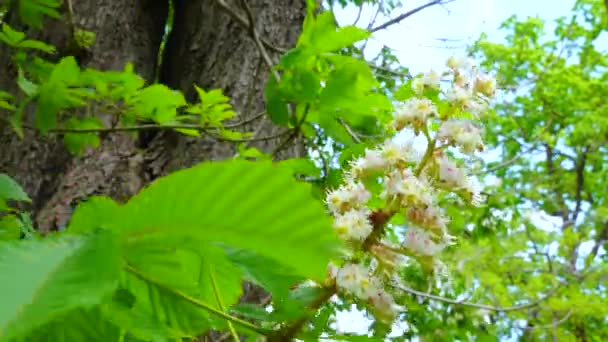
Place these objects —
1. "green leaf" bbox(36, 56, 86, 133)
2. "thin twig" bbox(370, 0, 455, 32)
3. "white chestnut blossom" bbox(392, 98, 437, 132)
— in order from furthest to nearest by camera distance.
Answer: "thin twig" bbox(370, 0, 455, 32) → "green leaf" bbox(36, 56, 86, 133) → "white chestnut blossom" bbox(392, 98, 437, 132)

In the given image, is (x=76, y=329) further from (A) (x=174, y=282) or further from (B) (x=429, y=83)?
(B) (x=429, y=83)

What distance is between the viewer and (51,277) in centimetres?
24

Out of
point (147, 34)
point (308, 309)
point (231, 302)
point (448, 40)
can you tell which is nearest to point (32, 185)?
point (147, 34)

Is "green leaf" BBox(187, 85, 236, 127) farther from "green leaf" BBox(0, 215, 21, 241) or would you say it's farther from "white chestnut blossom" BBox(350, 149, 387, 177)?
"white chestnut blossom" BBox(350, 149, 387, 177)

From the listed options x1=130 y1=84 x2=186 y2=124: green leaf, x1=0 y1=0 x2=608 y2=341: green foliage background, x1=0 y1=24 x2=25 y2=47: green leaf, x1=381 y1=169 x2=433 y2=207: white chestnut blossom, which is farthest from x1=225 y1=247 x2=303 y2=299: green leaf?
x1=0 y1=24 x2=25 y2=47: green leaf

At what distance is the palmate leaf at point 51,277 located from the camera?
0.69 ft

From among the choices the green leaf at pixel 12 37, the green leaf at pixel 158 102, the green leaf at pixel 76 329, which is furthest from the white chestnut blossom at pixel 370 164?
the green leaf at pixel 12 37

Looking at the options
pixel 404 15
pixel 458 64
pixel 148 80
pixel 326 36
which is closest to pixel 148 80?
pixel 148 80

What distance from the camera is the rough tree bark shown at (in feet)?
5.54

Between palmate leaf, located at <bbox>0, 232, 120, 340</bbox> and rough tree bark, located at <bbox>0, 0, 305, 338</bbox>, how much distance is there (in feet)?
4.14

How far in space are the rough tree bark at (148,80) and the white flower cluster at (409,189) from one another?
3.08 feet

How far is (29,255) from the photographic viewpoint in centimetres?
26

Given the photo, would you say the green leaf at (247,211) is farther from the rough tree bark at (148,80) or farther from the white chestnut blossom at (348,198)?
the rough tree bark at (148,80)

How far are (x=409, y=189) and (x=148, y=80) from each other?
62.3 inches
